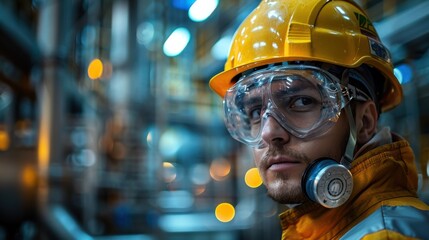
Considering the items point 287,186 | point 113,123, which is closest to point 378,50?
point 287,186

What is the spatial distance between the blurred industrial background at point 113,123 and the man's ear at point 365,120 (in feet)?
4.28

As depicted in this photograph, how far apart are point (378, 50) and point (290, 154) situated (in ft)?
1.77

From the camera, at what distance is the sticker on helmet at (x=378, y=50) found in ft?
5.14

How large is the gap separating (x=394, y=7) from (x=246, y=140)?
210 cm

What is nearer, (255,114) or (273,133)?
(273,133)

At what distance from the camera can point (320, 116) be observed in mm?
1459

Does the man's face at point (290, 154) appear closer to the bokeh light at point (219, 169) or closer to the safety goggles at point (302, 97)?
the safety goggles at point (302, 97)

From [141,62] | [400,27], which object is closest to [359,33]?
[400,27]

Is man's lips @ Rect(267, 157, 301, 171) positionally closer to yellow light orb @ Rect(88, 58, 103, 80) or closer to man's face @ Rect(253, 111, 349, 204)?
man's face @ Rect(253, 111, 349, 204)

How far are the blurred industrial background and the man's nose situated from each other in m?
1.60

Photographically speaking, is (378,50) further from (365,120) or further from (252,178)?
Result: (252,178)

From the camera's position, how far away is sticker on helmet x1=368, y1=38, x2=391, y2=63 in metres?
1.57

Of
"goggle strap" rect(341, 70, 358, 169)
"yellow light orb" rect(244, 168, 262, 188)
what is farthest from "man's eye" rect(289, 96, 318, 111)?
"yellow light orb" rect(244, 168, 262, 188)

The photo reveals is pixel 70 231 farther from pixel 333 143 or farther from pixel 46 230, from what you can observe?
pixel 333 143
